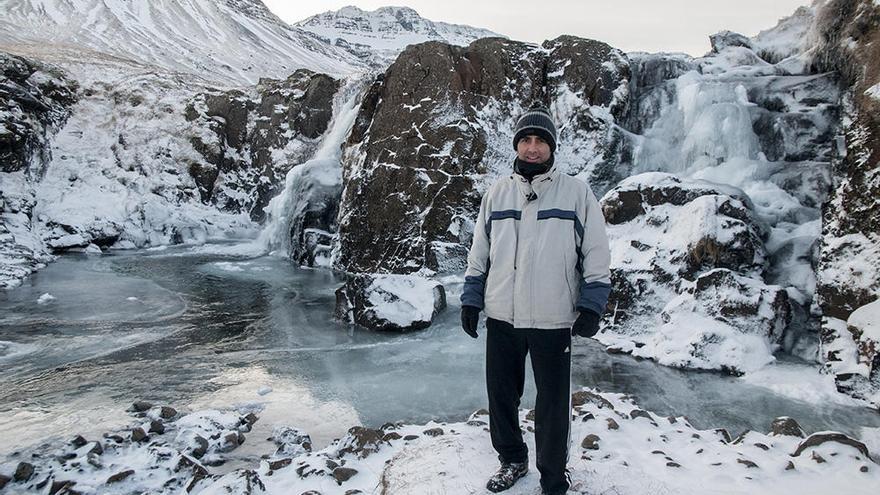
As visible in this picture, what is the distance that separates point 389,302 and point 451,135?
711cm

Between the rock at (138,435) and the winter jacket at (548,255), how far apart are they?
4066mm

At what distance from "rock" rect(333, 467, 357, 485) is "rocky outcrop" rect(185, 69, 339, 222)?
66.7 ft

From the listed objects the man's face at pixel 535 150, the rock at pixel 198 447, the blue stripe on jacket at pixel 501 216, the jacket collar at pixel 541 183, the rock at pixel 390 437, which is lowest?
the rock at pixel 198 447

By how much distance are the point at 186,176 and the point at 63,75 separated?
7.64 meters

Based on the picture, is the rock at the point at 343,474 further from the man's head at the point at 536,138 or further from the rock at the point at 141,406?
the rock at the point at 141,406

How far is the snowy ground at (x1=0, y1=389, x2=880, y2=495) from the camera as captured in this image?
11.7ft

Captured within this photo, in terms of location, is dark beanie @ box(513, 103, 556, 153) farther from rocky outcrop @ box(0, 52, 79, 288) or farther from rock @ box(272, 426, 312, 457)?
rocky outcrop @ box(0, 52, 79, 288)

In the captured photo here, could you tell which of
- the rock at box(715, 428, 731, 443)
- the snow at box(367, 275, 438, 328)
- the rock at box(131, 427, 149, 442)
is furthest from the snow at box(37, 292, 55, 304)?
the rock at box(715, 428, 731, 443)

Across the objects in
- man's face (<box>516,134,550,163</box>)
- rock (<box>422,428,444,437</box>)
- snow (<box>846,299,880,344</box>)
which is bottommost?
rock (<box>422,428,444,437</box>)

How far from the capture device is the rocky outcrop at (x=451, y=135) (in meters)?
15.0

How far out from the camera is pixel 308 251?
57.1 ft

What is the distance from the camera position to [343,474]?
4.15m

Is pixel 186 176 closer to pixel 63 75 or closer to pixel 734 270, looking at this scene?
pixel 63 75

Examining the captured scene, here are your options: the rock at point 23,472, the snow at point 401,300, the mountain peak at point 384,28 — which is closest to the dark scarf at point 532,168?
the rock at point 23,472
